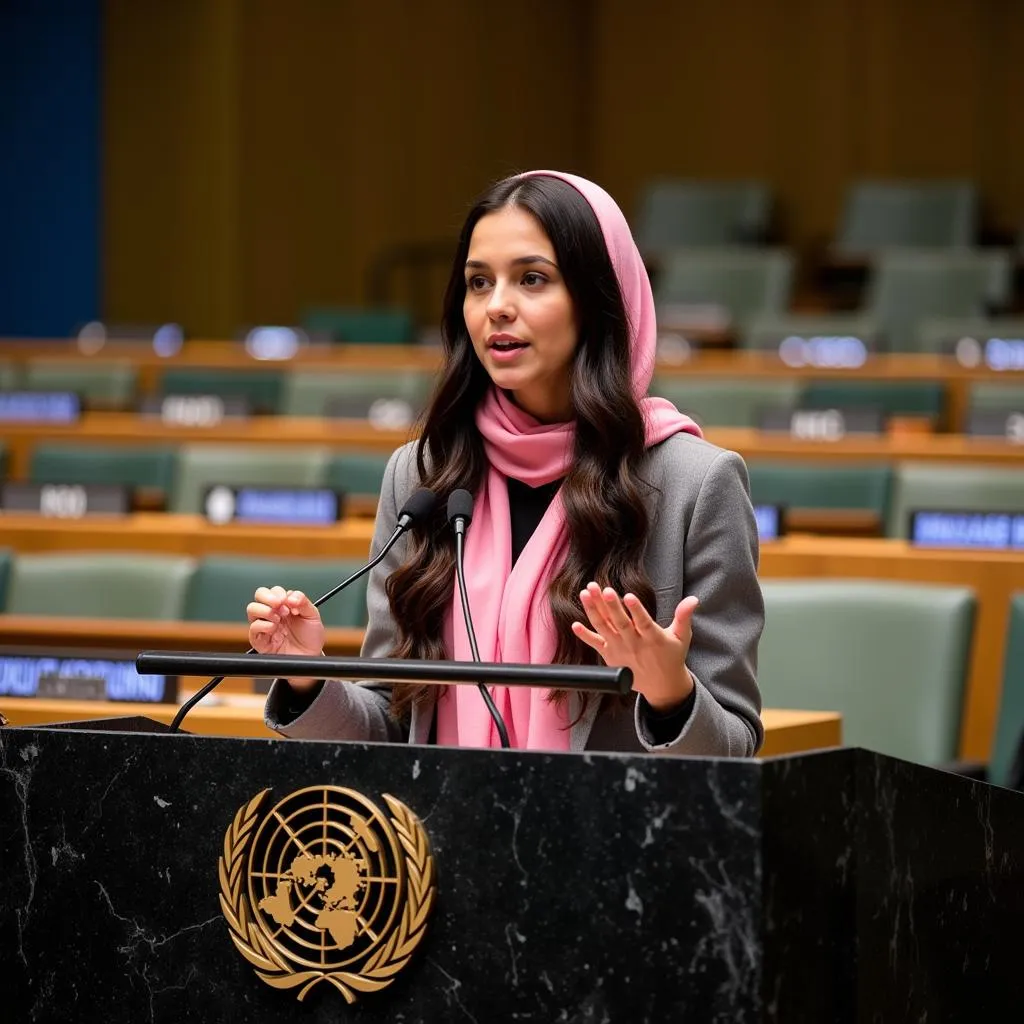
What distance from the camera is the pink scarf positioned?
1.73 m

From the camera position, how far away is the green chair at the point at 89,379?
6809 mm

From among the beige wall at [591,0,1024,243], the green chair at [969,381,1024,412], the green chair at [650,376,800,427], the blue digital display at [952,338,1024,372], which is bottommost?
the green chair at [650,376,800,427]

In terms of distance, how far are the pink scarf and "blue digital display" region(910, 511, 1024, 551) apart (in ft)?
6.68

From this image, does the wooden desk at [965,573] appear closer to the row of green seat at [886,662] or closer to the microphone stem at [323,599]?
the row of green seat at [886,662]

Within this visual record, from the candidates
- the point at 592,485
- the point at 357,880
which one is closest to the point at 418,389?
the point at 592,485

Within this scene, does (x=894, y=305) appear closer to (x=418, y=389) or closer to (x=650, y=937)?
(x=418, y=389)

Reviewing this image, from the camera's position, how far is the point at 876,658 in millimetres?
3102

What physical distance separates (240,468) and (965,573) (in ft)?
6.63

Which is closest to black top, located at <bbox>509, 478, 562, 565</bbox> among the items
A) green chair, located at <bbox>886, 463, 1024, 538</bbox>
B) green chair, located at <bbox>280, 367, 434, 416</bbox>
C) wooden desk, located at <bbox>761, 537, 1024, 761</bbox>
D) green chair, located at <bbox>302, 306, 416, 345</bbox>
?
wooden desk, located at <bbox>761, 537, 1024, 761</bbox>

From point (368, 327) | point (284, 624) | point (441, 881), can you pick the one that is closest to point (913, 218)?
point (368, 327)

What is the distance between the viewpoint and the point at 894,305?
8.34 metres

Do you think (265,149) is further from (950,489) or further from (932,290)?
(950,489)

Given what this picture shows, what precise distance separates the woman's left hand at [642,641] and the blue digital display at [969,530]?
2.32 meters

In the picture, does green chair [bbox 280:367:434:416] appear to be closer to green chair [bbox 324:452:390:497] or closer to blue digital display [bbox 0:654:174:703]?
green chair [bbox 324:452:390:497]
